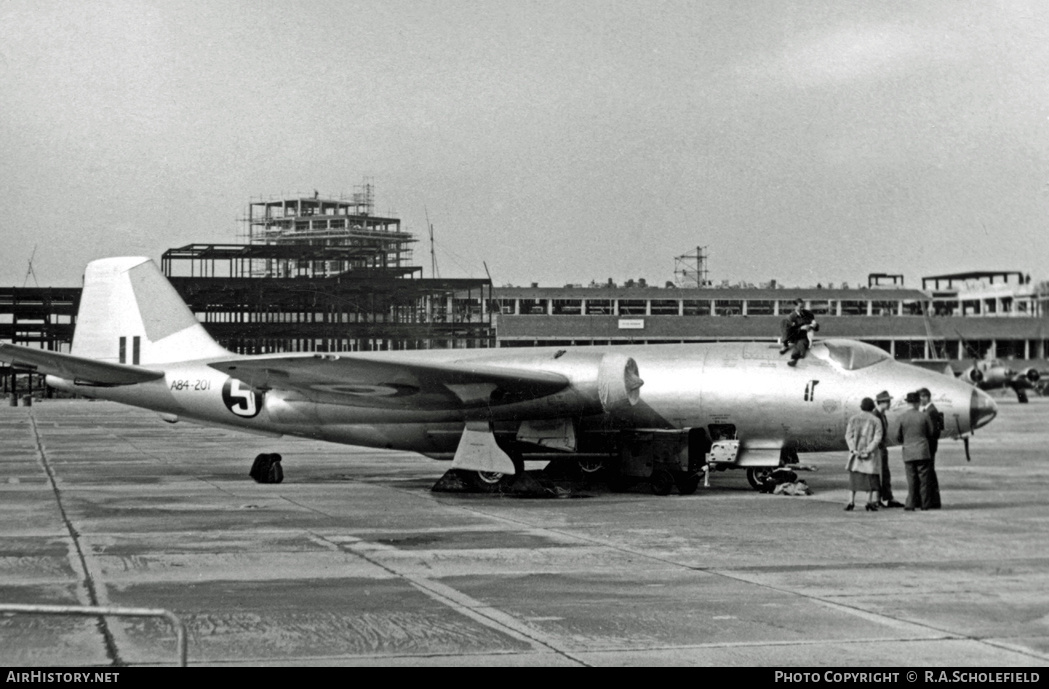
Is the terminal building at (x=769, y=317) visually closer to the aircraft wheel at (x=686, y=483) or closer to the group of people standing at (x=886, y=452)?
the aircraft wheel at (x=686, y=483)

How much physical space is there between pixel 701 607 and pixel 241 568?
4.76m

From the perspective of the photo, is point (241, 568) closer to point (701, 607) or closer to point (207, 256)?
point (701, 607)

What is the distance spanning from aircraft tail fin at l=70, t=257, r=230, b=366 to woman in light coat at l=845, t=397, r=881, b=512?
40.9 ft

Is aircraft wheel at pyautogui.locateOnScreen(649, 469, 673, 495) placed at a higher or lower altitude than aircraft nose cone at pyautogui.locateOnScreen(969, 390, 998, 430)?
lower

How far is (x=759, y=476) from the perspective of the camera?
782 inches

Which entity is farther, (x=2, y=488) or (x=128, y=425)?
(x=128, y=425)

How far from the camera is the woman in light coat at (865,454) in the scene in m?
16.5

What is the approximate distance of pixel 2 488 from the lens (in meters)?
20.5

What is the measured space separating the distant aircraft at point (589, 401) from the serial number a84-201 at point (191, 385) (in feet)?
1.38

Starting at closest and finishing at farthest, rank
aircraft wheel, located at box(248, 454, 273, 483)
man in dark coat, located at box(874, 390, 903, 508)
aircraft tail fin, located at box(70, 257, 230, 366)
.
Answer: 1. man in dark coat, located at box(874, 390, 903, 508)
2. aircraft wheel, located at box(248, 454, 273, 483)
3. aircraft tail fin, located at box(70, 257, 230, 366)

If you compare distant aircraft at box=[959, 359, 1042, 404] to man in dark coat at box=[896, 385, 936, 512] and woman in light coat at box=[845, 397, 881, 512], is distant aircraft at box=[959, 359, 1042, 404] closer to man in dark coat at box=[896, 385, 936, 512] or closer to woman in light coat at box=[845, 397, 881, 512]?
man in dark coat at box=[896, 385, 936, 512]

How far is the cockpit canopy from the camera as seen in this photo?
62.3 ft

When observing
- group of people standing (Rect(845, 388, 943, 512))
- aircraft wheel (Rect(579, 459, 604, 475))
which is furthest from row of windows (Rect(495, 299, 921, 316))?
group of people standing (Rect(845, 388, 943, 512))
